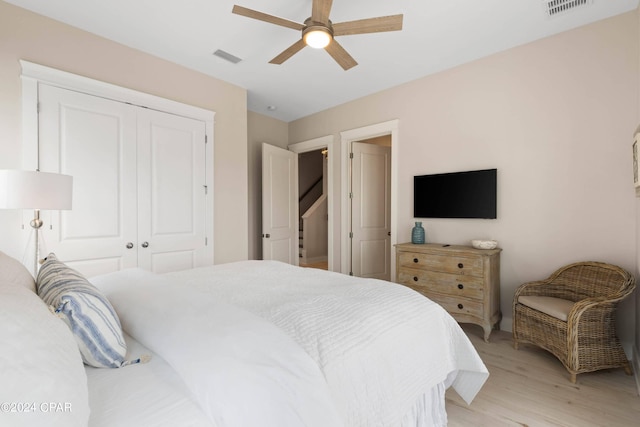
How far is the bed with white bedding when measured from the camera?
76 cm

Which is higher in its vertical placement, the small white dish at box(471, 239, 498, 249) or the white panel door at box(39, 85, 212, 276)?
the white panel door at box(39, 85, 212, 276)

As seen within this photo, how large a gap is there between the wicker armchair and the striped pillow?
2651mm

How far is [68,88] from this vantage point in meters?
2.46

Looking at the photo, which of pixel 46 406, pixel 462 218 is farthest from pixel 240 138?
pixel 46 406

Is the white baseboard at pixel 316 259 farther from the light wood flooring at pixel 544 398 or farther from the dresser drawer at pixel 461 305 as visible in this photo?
the light wood flooring at pixel 544 398

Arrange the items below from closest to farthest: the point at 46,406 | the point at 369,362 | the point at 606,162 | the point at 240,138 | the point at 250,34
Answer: the point at 46,406 < the point at 369,362 < the point at 606,162 < the point at 250,34 < the point at 240,138

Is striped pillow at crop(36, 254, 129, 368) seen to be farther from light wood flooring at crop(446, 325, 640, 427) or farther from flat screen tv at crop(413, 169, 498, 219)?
flat screen tv at crop(413, 169, 498, 219)

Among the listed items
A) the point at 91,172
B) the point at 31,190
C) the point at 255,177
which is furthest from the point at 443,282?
the point at 91,172

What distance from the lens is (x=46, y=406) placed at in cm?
53

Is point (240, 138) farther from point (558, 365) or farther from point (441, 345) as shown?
point (558, 365)

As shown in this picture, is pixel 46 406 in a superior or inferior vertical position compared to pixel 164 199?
inferior

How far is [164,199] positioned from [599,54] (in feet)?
13.5

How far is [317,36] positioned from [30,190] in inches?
80.0

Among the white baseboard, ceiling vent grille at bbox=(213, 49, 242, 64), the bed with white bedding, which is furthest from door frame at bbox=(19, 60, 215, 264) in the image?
the white baseboard
